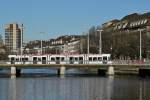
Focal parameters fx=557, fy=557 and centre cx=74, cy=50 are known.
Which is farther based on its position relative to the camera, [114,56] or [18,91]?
[114,56]

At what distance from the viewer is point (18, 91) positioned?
6544 cm

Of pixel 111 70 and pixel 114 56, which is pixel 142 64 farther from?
pixel 114 56

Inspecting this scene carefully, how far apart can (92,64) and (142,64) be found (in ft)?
32.7

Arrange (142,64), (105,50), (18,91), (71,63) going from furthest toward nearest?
(105,50) < (71,63) < (142,64) < (18,91)

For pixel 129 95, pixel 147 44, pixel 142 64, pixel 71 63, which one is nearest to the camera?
pixel 129 95

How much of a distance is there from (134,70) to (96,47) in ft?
153

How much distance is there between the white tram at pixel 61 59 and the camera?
118 m

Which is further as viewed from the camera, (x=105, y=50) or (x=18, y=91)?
(x=105, y=50)

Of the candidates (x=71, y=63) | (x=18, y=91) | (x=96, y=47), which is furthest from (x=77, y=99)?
(x=96, y=47)

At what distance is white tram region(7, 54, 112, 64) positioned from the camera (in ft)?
388

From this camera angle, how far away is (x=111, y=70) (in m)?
111

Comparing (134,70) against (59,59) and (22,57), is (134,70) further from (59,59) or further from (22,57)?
(22,57)

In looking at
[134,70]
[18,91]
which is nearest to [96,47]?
[134,70]

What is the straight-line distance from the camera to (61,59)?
398 feet
